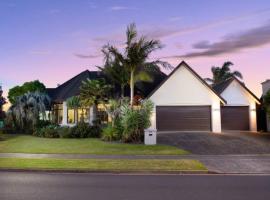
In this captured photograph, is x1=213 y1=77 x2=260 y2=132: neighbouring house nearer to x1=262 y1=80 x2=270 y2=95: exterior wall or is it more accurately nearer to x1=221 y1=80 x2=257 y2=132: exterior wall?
x1=221 y1=80 x2=257 y2=132: exterior wall

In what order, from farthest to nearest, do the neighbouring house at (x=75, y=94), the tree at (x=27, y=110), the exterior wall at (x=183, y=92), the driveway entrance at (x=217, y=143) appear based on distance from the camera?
Result: 1. the tree at (x=27, y=110)
2. the neighbouring house at (x=75, y=94)
3. the exterior wall at (x=183, y=92)
4. the driveway entrance at (x=217, y=143)

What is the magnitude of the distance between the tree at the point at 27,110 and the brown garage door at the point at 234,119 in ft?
59.1

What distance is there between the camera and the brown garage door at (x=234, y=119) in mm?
33062

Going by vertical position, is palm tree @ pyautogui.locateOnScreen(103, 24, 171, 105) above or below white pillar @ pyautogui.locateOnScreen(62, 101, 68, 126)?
above

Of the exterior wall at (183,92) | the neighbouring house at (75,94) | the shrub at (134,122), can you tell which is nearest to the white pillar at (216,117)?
the exterior wall at (183,92)

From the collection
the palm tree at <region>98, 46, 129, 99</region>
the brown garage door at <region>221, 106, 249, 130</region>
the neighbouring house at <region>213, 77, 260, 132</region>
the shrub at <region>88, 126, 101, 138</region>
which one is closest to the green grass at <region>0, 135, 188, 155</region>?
the shrub at <region>88, 126, 101, 138</region>

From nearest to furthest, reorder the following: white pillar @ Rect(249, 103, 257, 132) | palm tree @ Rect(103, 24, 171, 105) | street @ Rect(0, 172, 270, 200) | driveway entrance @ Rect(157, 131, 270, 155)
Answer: street @ Rect(0, 172, 270, 200), driveway entrance @ Rect(157, 131, 270, 155), palm tree @ Rect(103, 24, 171, 105), white pillar @ Rect(249, 103, 257, 132)

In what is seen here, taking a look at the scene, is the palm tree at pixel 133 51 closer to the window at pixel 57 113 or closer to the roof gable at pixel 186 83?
the roof gable at pixel 186 83

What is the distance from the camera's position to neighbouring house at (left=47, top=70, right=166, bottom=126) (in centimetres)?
3341

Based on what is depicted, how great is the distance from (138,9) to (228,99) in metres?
15.7

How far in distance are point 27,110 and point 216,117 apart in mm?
18558

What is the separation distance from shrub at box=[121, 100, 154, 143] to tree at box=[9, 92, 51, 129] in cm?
1278

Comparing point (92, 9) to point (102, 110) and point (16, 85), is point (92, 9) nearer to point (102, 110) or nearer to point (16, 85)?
point (102, 110)

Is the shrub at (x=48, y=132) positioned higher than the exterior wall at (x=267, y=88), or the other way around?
the exterior wall at (x=267, y=88)
